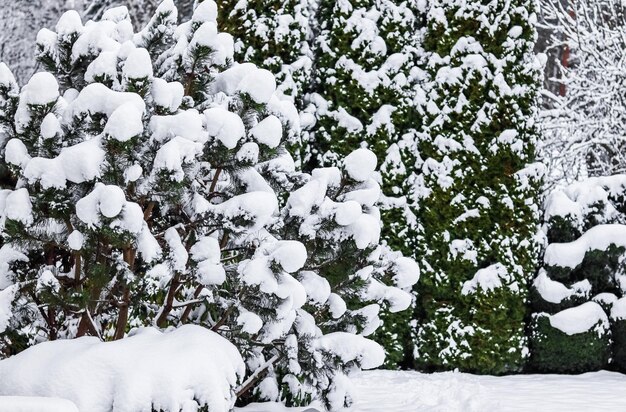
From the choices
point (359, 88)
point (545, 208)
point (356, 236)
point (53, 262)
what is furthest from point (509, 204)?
point (53, 262)

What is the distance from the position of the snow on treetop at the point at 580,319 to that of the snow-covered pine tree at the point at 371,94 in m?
1.37

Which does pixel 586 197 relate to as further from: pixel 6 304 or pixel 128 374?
pixel 6 304

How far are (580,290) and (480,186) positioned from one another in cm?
133

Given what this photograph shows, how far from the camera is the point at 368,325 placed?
404 centimetres

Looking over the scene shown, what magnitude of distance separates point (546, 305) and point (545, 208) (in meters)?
0.96

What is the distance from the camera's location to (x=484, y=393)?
5.21 meters

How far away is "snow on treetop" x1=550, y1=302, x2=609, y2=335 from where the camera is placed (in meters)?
6.31

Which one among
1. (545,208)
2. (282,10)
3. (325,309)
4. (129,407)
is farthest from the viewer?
(545,208)

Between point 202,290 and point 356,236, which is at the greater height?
point 356,236

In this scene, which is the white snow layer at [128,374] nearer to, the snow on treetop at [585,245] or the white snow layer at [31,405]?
the white snow layer at [31,405]

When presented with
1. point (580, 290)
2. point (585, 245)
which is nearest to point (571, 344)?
point (580, 290)

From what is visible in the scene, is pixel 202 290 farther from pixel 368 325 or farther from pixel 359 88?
pixel 359 88

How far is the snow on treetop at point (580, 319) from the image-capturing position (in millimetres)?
6312

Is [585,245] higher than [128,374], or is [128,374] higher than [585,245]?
[585,245]
